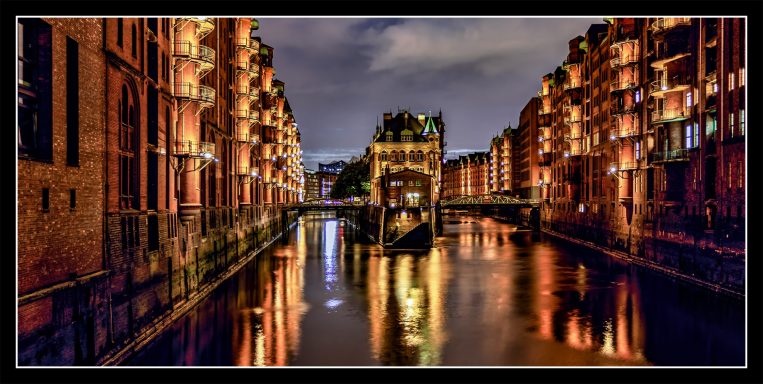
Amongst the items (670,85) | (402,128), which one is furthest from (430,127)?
(670,85)

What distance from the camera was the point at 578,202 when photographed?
7825cm

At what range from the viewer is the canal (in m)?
25.6

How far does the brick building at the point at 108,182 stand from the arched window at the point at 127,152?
61mm

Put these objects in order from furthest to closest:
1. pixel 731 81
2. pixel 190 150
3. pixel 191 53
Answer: pixel 731 81 < pixel 191 53 < pixel 190 150

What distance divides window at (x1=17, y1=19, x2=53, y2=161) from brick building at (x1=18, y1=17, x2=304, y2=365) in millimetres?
33

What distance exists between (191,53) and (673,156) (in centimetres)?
3249

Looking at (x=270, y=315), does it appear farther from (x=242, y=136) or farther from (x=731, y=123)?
(x=242, y=136)

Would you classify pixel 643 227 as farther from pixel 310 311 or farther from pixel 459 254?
pixel 310 311

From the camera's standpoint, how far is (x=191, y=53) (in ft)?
111

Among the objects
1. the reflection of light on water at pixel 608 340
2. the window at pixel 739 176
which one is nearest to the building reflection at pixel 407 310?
the reflection of light on water at pixel 608 340

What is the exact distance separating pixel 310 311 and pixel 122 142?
14.2 meters

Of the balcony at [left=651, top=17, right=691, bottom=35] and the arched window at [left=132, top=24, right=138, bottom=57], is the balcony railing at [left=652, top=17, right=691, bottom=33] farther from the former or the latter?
the arched window at [left=132, top=24, right=138, bottom=57]

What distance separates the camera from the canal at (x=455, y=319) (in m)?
25.6

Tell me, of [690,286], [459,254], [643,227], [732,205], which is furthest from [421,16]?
[459,254]
